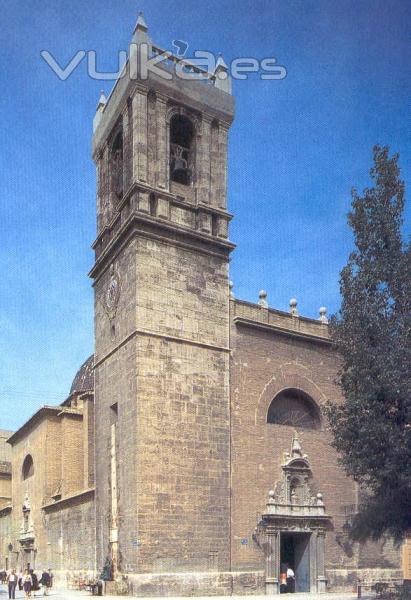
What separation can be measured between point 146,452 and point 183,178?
11191 millimetres

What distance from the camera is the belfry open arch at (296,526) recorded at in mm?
24781

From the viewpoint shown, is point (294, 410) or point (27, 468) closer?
point (294, 410)

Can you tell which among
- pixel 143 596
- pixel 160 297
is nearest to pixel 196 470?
pixel 143 596

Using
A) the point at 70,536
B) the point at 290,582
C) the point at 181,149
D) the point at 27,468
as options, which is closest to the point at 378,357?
the point at 290,582

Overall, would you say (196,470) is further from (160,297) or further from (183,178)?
(183,178)

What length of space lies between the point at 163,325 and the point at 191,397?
2.64 meters

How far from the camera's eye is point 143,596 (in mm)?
21516

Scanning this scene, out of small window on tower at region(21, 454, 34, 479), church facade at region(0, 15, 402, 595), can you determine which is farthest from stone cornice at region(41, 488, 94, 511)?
small window on tower at region(21, 454, 34, 479)

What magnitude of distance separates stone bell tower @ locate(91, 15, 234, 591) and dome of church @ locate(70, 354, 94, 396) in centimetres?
1165

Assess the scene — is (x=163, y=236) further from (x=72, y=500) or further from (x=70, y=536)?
(x=70, y=536)

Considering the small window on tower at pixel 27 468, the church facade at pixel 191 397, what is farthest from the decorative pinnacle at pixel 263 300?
the small window on tower at pixel 27 468

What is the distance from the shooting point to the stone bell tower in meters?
22.8

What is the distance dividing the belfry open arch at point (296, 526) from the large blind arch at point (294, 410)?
2.85 ft

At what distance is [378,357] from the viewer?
1922 centimetres
